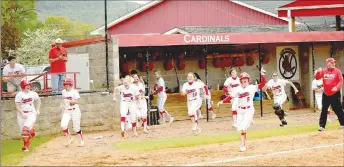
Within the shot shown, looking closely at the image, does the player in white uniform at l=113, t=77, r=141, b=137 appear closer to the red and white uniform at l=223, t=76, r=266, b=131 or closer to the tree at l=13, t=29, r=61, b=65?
the red and white uniform at l=223, t=76, r=266, b=131

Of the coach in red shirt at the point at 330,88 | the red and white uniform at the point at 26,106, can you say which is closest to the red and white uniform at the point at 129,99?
the red and white uniform at the point at 26,106

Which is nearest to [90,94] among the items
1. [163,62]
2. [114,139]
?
[114,139]

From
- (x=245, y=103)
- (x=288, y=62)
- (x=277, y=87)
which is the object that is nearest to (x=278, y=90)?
(x=277, y=87)

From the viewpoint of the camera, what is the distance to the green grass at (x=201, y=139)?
62.9 feet

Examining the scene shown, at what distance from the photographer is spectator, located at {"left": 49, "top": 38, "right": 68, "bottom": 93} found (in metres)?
23.9

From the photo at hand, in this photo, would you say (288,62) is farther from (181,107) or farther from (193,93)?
(193,93)

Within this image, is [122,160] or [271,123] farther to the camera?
[271,123]

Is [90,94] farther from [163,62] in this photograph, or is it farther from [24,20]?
[24,20]

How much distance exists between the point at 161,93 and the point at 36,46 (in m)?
31.2

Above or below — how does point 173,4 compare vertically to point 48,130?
above

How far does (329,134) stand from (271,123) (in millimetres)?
6310

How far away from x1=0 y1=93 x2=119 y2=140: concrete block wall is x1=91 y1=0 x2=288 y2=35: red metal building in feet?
75.8

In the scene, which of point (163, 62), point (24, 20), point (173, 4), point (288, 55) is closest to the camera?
point (163, 62)

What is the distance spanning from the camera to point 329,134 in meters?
20.4
